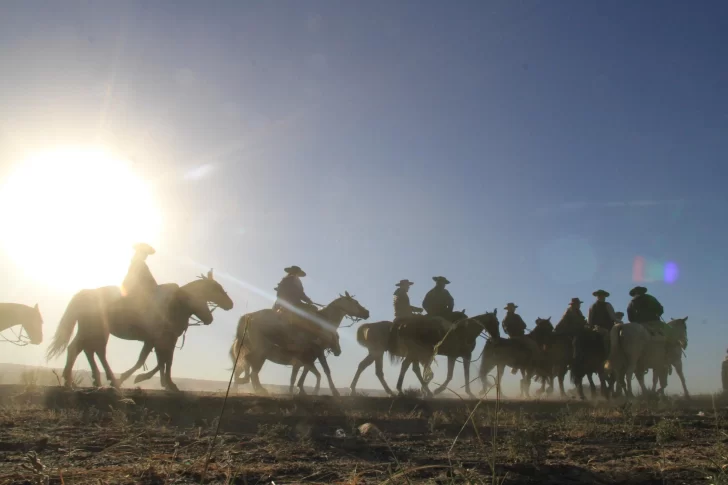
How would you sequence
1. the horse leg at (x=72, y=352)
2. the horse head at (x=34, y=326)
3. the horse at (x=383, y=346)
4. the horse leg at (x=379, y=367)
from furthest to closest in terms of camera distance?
1. the horse leg at (x=379, y=367)
2. the horse at (x=383, y=346)
3. the horse head at (x=34, y=326)
4. the horse leg at (x=72, y=352)

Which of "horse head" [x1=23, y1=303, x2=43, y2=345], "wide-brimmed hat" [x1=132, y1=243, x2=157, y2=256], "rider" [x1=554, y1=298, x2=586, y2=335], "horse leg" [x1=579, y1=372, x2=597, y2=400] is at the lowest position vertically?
"horse leg" [x1=579, y1=372, x2=597, y2=400]

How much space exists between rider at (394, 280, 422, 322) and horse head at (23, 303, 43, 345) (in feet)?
34.7

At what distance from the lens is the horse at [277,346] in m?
13.2

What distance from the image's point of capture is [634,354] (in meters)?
13.6

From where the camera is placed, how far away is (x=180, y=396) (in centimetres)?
959

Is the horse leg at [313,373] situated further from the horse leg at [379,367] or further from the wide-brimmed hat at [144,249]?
the wide-brimmed hat at [144,249]

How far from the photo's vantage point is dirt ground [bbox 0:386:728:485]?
10.1 ft

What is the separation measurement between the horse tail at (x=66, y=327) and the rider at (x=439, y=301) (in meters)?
9.66

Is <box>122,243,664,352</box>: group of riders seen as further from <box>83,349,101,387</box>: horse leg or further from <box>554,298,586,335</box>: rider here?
<box>83,349,101,387</box>: horse leg

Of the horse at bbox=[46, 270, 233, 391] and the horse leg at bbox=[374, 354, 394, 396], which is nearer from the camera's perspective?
the horse at bbox=[46, 270, 233, 391]

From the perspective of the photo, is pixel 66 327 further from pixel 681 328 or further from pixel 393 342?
pixel 681 328

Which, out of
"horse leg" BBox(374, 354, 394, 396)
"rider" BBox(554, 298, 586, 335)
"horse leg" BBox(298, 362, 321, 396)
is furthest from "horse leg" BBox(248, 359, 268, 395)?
"rider" BBox(554, 298, 586, 335)

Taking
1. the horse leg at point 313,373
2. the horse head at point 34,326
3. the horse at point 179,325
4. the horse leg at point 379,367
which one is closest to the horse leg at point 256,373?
the horse leg at point 313,373

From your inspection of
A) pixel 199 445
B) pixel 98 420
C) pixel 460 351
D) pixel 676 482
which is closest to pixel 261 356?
pixel 460 351
